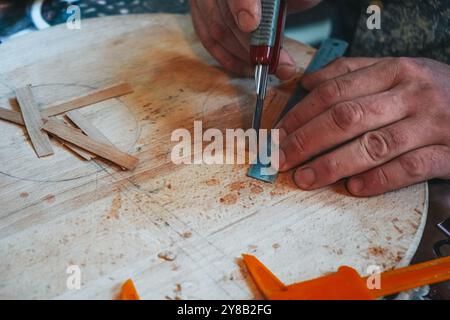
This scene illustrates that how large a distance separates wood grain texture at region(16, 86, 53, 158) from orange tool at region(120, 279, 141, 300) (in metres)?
0.46

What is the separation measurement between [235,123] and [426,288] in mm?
634

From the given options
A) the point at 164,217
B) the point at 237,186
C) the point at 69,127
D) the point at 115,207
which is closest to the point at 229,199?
the point at 237,186

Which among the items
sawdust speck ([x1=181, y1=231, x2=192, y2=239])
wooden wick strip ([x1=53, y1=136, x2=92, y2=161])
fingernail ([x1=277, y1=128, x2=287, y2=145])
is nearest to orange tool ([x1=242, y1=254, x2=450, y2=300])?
sawdust speck ([x1=181, y1=231, x2=192, y2=239])

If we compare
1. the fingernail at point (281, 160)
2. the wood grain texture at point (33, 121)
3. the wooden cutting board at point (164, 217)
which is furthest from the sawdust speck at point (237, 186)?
the wood grain texture at point (33, 121)

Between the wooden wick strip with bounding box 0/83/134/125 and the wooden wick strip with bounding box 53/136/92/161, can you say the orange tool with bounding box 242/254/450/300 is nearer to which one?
the wooden wick strip with bounding box 53/136/92/161

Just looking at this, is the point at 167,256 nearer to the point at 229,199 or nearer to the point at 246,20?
the point at 229,199

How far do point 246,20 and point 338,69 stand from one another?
1.26 ft

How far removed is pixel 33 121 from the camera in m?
1.17

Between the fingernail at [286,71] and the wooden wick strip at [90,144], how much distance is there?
0.57m

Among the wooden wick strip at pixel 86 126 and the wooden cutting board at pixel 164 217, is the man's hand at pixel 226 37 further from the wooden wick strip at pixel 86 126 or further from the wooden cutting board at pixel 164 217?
the wooden wick strip at pixel 86 126

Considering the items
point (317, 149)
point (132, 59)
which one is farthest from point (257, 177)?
point (132, 59)

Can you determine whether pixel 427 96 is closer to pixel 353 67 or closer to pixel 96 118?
pixel 353 67

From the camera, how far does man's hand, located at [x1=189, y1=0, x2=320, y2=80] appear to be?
52.8 inches

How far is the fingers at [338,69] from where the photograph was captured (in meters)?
1.30
